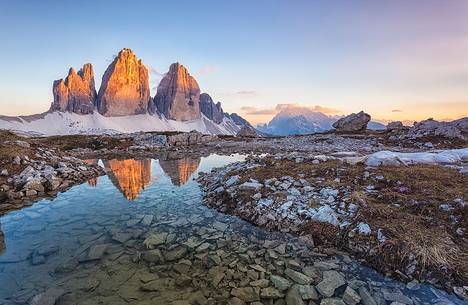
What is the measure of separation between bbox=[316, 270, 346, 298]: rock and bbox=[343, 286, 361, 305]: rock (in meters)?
0.30

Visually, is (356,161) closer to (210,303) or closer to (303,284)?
(303,284)

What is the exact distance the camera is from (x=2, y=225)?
11578mm

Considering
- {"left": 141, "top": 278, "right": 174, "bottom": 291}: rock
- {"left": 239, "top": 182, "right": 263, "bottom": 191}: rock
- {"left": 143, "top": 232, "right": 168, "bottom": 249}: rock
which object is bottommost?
{"left": 141, "top": 278, "right": 174, "bottom": 291}: rock

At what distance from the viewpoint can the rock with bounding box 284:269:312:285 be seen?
743 centimetres

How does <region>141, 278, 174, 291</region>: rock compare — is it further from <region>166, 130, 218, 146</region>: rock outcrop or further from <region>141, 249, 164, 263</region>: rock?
<region>166, 130, 218, 146</region>: rock outcrop

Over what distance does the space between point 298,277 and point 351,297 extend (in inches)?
58.6

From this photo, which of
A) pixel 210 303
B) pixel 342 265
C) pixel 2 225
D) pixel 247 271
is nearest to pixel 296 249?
pixel 342 265

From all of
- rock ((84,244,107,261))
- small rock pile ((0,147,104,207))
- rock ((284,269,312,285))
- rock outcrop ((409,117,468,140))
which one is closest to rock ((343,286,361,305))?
rock ((284,269,312,285))

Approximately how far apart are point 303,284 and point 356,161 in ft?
41.2

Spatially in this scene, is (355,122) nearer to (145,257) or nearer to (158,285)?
(145,257)

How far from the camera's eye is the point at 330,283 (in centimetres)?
729

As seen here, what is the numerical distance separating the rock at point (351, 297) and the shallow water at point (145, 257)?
0.21 metres

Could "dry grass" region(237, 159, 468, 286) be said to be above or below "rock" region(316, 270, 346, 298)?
above

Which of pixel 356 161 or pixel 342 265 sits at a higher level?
pixel 356 161
